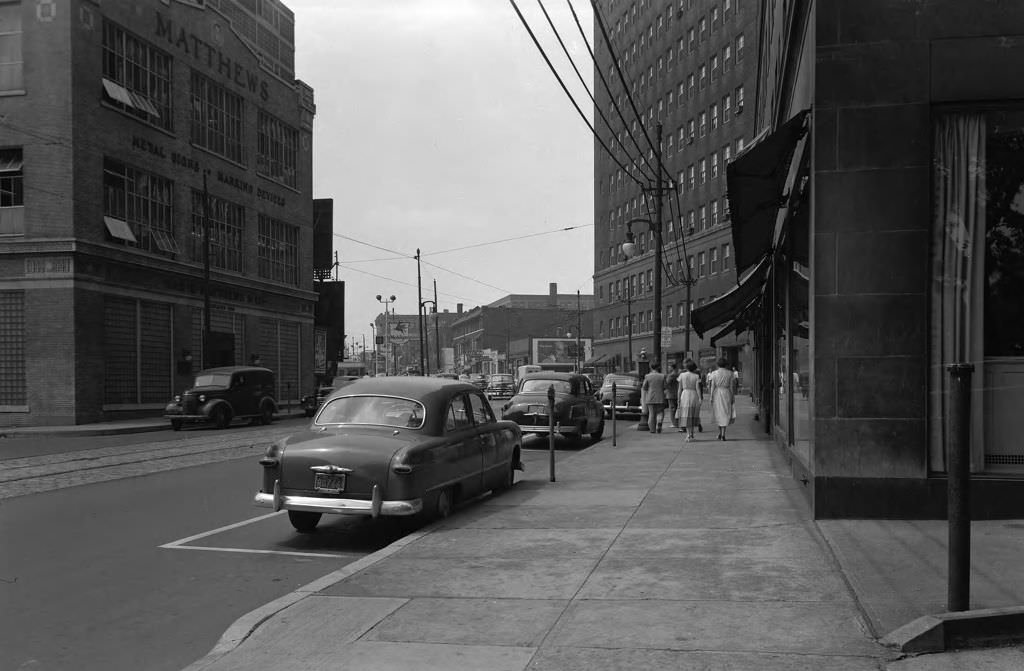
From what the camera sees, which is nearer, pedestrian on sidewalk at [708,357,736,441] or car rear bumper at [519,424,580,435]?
pedestrian on sidewalk at [708,357,736,441]

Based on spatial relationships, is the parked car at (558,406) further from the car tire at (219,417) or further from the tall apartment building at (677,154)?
the tall apartment building at (677,154)

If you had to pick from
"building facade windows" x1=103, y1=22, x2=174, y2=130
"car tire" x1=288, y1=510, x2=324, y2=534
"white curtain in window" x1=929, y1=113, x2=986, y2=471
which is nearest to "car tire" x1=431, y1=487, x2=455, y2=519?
"car tire" x1=288, y1=510, x2=324, y2=534

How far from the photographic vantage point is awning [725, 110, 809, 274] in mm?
8961

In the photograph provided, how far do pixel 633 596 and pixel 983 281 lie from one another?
4465 millimetres

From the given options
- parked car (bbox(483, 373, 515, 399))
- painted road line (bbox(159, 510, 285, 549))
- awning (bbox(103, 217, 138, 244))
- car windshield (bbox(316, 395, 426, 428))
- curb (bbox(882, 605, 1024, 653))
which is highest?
awning (bbox(103, 217, 138, 244))

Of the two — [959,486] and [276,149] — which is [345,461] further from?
[276,149]

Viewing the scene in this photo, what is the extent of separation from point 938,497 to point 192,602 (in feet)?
20.3

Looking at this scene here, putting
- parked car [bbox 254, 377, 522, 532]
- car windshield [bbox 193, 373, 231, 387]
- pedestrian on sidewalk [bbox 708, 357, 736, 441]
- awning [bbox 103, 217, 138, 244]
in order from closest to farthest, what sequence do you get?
parked car [bbox 254, 377, 522, 532] < pedestrian on sidewalk [bbox 708, 357, 736, 441] < car windshield [bbox 193, 373, 231, 387] < awning [bbox 103, 217, 138, 244]

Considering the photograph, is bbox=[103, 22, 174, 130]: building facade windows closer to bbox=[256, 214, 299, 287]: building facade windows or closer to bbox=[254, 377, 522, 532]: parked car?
bbox=[256, 214, 299, 287]: building facade windows

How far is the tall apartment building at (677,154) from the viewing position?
59000mm

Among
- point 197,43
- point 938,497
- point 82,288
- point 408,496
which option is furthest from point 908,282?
point 197,43

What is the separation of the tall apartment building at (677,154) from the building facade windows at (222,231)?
21.3 meters

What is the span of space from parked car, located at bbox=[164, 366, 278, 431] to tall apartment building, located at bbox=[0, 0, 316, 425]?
3738mm

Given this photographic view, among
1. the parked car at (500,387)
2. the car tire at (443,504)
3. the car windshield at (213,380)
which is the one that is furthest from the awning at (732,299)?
the parked car at (500,387)
